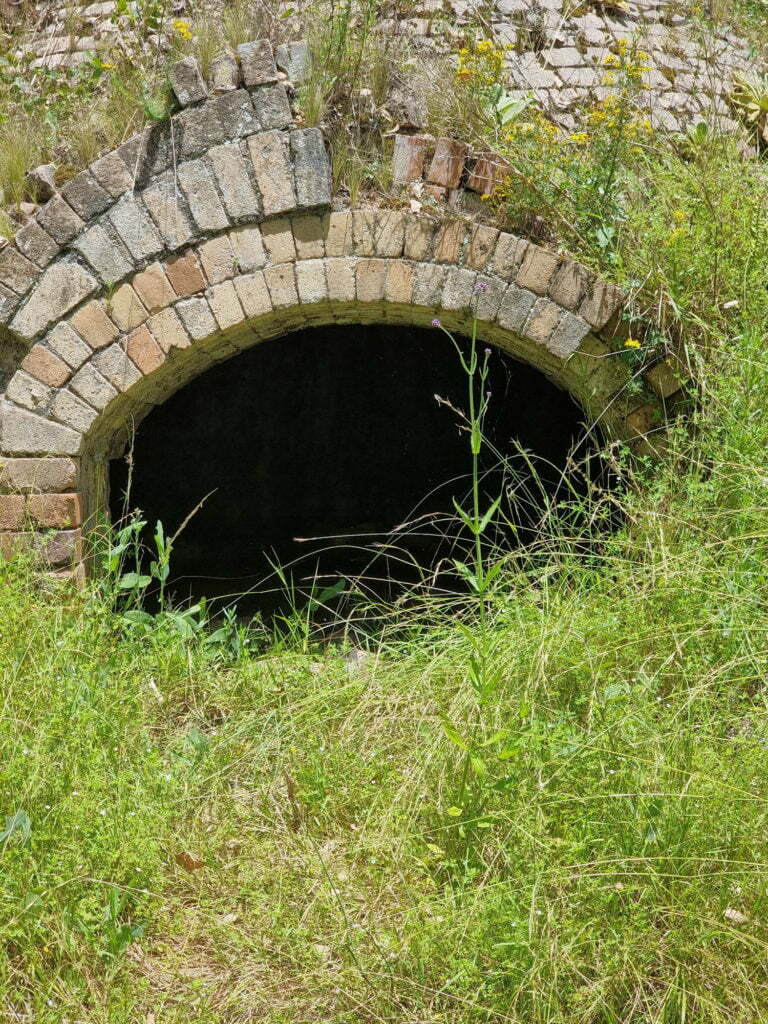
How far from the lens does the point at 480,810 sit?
2.42 m

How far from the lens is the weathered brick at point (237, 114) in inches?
149

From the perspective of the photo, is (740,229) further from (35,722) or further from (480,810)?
(35,722)

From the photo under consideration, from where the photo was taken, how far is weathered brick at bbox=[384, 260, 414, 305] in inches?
153

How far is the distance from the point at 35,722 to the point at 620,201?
3.04m

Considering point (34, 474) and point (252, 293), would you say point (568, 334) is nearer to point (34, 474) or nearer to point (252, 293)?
point (252, 293)

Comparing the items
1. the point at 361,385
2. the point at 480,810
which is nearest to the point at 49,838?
the point at 480,810

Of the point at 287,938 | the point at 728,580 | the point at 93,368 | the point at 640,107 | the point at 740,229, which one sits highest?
the point at 640,107

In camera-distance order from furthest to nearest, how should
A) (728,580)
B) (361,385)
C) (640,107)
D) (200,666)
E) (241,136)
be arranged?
(361,385), (640,107), (241,136), (200,666), (728,580)

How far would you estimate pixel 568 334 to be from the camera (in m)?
3.89

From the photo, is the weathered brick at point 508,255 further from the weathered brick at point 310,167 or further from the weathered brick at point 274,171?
the weathered brick at point 274,171

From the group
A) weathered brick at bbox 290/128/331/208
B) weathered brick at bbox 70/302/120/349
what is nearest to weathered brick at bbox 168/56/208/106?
weathered brick at bbox 290/128/331/208

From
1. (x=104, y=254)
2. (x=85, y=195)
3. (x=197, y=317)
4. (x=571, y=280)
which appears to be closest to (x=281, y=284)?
(x=197, y=317)

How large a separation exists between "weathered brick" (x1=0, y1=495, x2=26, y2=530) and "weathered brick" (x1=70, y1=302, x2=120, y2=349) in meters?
0.70

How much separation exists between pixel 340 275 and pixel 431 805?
225 centimetres
